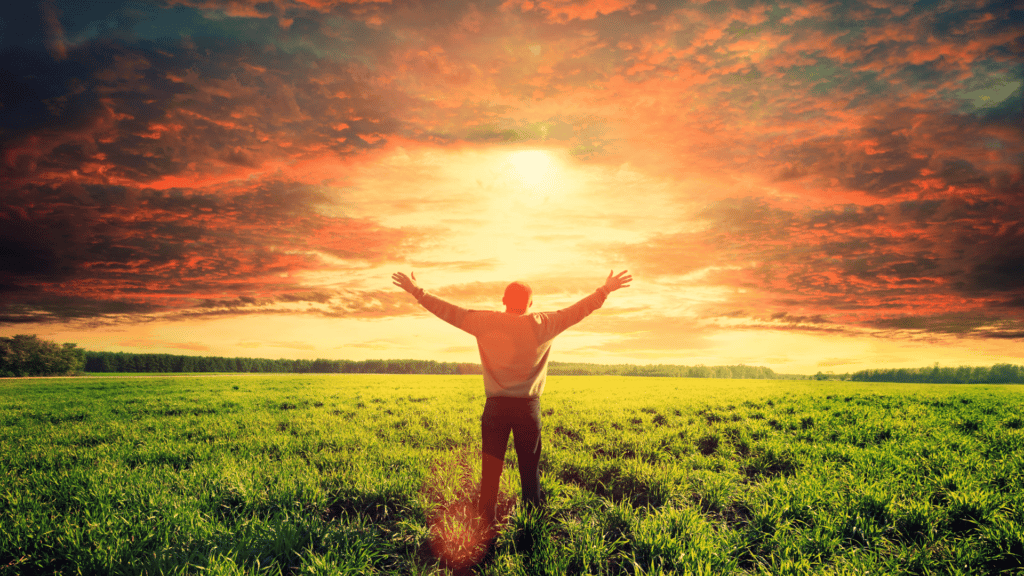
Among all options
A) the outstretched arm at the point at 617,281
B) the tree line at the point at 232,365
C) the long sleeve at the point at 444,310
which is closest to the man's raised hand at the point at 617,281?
the outstretched arm at the point at 617,281

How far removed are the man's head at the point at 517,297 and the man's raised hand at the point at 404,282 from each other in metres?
1.21

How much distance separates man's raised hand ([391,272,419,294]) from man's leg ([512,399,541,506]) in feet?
6.61

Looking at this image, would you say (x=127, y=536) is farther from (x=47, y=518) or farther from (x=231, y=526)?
(x=47, y=518)

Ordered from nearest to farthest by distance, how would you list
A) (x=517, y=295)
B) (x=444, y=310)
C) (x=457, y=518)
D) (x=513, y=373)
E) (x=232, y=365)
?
(x=513, y=373) < (x=517, y=295) < (x=444, y=310) < (x=457, y=518) < (x=232, y=365)

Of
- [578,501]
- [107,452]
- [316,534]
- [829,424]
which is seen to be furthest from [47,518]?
[829,424]

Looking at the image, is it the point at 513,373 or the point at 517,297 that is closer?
the point at 513,373

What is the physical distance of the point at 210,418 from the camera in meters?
13.3

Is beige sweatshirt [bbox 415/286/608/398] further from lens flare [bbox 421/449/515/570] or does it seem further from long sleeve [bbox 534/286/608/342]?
lens flare [bbox 421/449/515/570]

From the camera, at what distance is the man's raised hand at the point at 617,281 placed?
5.47m

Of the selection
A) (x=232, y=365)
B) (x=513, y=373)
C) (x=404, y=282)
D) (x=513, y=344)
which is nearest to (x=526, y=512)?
(x=513, y=373)

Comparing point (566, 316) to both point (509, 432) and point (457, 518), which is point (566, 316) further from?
point (457, 518)

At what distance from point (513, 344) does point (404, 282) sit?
169cm

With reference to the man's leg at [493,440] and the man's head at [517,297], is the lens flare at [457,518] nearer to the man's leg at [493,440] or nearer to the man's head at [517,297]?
the man's leg at [493,440]

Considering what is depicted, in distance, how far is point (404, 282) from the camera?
5.47 m
